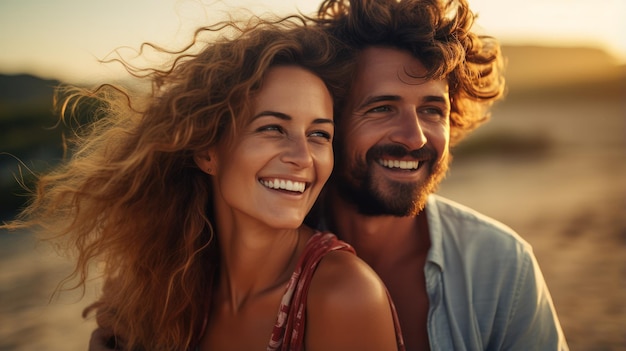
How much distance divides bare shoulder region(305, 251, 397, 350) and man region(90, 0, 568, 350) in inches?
30.8

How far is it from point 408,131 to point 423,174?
0.29m

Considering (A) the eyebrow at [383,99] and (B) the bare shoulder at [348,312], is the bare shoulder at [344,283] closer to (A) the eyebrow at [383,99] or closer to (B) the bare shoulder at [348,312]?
(B) the bare shoulder at [348,312]

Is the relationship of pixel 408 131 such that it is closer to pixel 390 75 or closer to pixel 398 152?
pixel 398 152

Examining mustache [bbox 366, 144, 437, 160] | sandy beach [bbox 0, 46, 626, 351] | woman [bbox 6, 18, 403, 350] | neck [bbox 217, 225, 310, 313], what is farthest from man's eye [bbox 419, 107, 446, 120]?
sandy beach [bbox 0, 46, 626, 351]

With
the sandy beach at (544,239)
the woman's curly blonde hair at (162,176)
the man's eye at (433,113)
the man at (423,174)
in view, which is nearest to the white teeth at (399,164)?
the man at (423,174)

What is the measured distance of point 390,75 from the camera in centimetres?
323

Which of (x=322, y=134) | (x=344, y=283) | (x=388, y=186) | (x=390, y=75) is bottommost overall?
(x=344, y=283)

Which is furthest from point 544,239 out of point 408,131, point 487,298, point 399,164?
point 408,131

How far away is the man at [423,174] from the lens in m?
3.23

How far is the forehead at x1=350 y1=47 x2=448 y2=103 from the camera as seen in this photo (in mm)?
3219

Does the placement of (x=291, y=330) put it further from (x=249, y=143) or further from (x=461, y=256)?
(x=461, y=256)

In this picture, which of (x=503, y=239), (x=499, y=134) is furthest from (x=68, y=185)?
(x=499, y=134)

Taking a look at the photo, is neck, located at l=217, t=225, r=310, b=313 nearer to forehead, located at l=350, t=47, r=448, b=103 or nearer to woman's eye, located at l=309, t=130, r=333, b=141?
woman's eye, located at l=309, t=130, r=333, b=141

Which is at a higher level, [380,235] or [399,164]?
[399,164]
